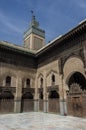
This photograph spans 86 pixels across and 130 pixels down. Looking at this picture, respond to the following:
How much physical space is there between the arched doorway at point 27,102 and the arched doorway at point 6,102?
1453 millimetres

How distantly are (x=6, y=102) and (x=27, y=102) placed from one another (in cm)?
270

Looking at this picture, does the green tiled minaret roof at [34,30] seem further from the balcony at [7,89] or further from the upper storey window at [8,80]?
the balcony at [7,89]

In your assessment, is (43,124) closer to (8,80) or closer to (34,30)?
(8,80)

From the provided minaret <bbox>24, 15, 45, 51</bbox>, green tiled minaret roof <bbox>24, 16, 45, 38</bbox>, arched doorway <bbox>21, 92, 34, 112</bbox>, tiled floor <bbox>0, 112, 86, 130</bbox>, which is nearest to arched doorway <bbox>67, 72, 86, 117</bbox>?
tiled floor <bbox>0, 112, 86, 130</bbox>

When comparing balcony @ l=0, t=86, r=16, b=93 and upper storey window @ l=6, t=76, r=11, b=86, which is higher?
upper storey window @ l=6, t=76, r=11, b=86

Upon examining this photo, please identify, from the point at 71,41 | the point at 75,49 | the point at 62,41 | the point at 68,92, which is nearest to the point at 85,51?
the point at 75,49

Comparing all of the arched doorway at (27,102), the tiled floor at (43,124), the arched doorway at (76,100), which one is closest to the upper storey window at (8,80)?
the arched doorway at (27,102)

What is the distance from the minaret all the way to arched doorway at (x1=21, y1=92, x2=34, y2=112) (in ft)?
34.3

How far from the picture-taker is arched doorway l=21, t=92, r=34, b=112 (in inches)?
616

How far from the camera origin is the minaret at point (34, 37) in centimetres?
2487

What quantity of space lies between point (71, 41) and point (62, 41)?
106cm

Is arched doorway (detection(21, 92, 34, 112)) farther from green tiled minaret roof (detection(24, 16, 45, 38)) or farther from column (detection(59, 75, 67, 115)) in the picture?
green tiled minaret roof (detection(24, 16, 45, 38))

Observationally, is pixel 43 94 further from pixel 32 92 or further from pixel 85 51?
pixel 85 51

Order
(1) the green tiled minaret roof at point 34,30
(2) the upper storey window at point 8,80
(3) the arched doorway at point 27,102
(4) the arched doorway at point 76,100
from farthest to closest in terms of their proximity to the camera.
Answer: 1. (1) the green tiled minaret roof at point 34,30
2. (3) the arched doorway at point 27,102
3. (2) the upper storey window at point 8,80
4. (4) the arched doorway at point 76,100
